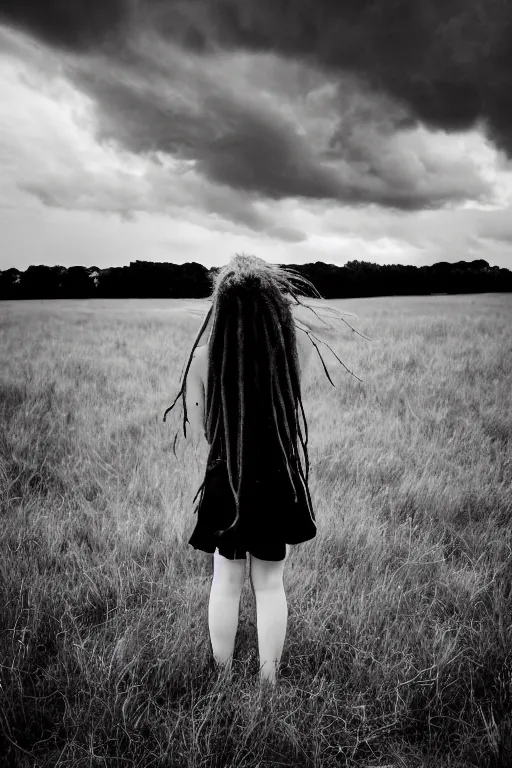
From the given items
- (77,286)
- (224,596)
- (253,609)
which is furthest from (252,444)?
(77,286)

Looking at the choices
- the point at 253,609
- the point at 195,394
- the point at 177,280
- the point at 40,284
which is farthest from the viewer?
the point at 40,284

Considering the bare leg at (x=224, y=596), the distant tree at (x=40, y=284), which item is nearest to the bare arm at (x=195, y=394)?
the bare leg at (x=224, y=596)

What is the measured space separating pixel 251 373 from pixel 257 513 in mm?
594

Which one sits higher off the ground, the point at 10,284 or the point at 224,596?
the point at 10,284

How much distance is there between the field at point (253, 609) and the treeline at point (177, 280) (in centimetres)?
3330

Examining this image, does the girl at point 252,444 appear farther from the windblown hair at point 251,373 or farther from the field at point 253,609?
the field at point 253,609

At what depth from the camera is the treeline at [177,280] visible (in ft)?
126

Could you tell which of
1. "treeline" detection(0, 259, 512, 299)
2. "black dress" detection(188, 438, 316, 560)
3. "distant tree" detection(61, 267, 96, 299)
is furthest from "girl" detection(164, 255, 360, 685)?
"distant tree" detection(61, 267, 96, 299)

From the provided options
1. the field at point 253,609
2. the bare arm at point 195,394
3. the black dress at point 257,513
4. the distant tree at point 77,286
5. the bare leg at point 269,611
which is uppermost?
the distant tree at point 77,286

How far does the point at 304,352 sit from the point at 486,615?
1819 millimetres

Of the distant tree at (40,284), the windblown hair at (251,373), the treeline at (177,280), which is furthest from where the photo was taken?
the distant tree at (40,284)

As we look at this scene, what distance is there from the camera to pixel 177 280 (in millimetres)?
36688

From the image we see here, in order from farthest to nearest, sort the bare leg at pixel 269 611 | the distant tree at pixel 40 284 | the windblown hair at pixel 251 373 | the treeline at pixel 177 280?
the distant tree at pixel 40 284, the treeline at pixel 177 280, the bare leg at pixel 269 611, the windblown hair at pixel 251 373

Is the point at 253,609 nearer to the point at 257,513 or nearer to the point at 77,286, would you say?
the point at 257,513
